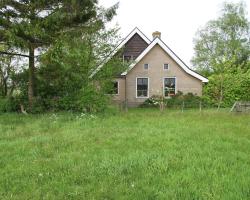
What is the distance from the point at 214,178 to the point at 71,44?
12.8m

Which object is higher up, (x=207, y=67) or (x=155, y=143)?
(x=207, y=67)

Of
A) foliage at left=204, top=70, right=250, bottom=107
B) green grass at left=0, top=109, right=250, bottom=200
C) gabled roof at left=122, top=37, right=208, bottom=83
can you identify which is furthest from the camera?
gabled roof at left=122, top=37, right=208, bottom=83

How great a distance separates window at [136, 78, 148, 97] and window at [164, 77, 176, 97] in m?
1.64

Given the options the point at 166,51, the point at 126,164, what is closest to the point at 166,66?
the point at 166,51

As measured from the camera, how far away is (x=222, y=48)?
1962 inches

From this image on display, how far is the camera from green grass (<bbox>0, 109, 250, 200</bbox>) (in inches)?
211

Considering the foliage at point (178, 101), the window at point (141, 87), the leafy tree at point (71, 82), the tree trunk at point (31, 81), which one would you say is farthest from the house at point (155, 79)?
the tree trunk at point (31, 81)

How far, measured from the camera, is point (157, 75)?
1183 inches

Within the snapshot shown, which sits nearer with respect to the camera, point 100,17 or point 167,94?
point 100,17

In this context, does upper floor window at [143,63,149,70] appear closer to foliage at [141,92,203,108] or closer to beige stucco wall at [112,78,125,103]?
beige stucco wall at [112,78,125,103]

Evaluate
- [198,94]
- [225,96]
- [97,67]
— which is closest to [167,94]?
[198,94]

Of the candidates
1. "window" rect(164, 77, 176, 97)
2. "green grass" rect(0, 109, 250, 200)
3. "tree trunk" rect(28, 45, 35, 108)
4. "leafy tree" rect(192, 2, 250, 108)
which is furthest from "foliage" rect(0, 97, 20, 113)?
"leafy tree" rect(192, 2, 250, 108)

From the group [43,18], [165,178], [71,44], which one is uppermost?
→ [43,18]

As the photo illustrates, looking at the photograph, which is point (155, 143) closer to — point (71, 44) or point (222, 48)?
point (71, 44)
